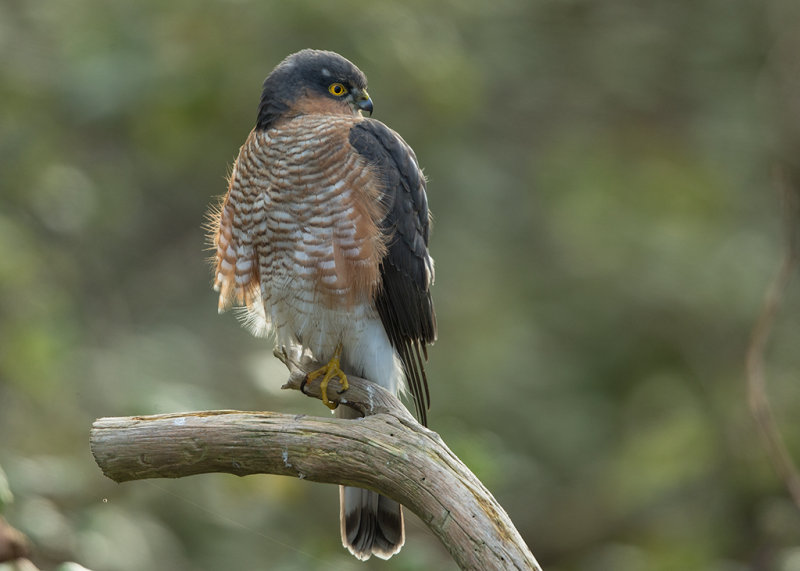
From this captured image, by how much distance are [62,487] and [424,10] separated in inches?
143

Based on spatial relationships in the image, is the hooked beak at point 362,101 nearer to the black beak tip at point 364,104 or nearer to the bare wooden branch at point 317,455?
the black beak tip at point 364,104

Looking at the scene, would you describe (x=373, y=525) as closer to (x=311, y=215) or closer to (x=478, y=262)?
(x=311, y=215)

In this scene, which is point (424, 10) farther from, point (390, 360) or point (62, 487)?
point (62, 487)

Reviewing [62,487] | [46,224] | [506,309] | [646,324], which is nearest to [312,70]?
[62,487]

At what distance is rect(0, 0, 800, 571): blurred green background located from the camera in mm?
4953

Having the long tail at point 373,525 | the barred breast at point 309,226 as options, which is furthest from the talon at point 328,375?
the long tail at point 373,525

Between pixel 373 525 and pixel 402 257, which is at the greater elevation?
pixel 402 257

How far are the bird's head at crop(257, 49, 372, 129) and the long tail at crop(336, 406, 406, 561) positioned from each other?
1534mm

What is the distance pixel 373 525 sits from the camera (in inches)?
146

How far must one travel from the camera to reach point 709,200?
678 cm

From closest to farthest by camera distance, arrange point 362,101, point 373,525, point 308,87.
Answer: point 373,525 < point 308,87 < point 362,101

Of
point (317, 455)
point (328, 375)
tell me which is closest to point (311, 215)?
point (328, 375)

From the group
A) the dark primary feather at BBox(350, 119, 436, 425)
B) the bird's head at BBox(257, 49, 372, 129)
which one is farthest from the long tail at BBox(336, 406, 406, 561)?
the bird's head at BBox(257, 49, 372, 129)

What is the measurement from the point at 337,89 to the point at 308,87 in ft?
0.42
